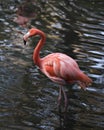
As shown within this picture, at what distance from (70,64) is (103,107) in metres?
1.01

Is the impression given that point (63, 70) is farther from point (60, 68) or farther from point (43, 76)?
point (43, 76)

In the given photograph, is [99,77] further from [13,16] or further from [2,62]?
[13,16]

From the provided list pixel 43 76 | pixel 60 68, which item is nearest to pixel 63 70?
pixel 60 68

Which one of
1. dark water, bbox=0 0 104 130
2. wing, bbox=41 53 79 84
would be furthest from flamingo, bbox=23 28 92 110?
dark water, bbox=0 0 104 130

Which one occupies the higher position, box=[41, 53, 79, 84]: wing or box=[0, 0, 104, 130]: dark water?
box=[41, 53, 79, 84]: wing

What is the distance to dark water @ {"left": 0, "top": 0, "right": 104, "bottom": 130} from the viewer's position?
23.3ft

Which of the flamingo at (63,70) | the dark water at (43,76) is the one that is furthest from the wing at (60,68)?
the dark water at (43,76)

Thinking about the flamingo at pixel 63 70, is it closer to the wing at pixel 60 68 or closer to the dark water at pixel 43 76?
the wing at pixel 60 68

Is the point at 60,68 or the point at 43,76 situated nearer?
the point at 60,68

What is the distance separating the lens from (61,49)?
10.0m

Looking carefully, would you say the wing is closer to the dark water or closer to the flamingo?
the flamingo

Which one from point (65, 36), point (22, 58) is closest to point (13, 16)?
point (65, 36)

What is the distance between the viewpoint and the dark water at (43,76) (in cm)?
711

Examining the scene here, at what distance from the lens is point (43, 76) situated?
28.6 ft
